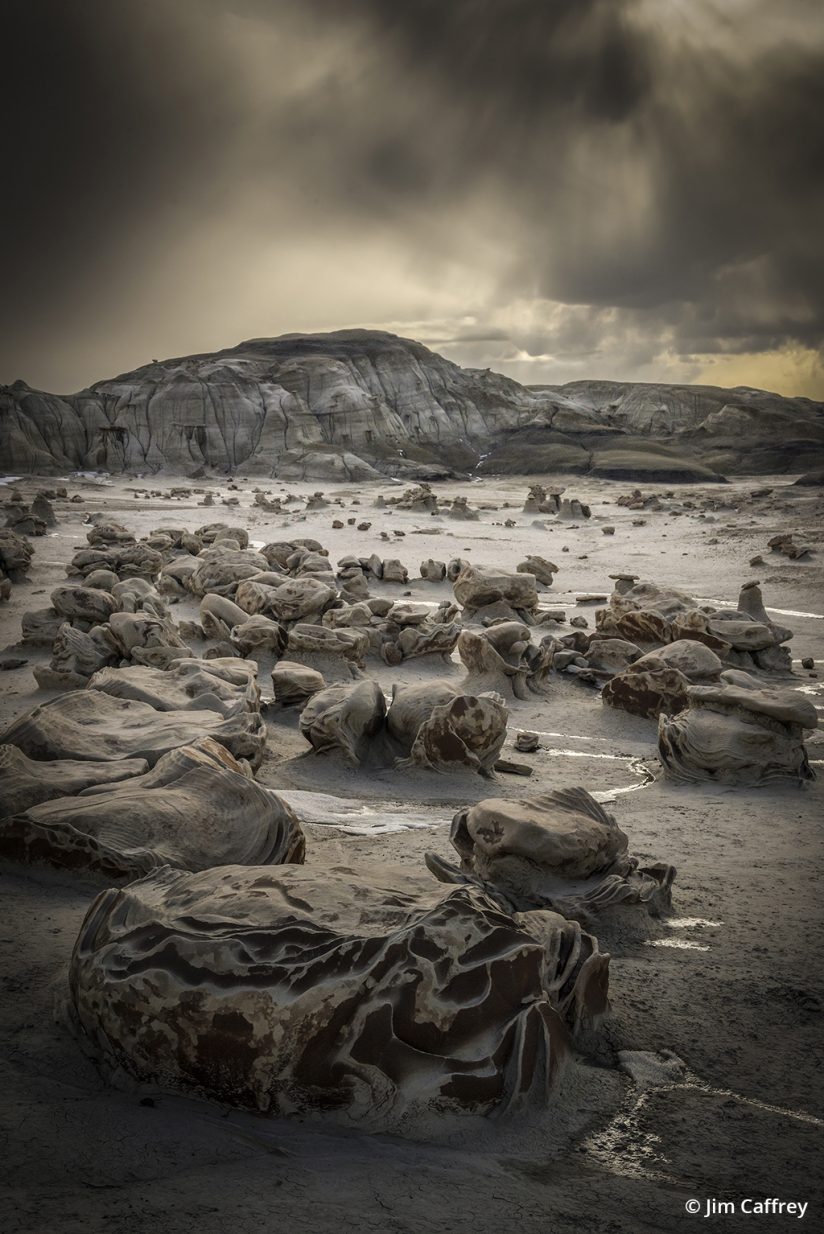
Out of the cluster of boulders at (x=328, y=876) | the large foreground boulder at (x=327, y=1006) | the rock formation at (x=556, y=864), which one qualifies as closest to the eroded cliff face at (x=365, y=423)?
the cluster of boulders at (x=328, y=876)

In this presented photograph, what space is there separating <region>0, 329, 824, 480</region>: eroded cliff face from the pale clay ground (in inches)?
1171

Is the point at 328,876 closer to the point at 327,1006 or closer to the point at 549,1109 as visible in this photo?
the point at 327,1006

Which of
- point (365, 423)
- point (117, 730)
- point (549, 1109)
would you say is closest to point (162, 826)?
point (117, 730)

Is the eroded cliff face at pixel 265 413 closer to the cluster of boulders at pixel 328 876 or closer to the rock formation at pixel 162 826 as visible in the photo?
the cluster of boulders at pixel 328 876

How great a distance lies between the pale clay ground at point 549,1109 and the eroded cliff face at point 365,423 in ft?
97.6

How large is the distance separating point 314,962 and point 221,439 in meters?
37.3

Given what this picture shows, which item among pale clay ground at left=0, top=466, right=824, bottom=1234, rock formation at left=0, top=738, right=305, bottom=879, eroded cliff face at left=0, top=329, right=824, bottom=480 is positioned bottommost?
pale clay ground at left=0, top=466, right=824, bottom=1234

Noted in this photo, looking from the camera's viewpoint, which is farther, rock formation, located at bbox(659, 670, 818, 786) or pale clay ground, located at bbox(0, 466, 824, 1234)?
rock formation, located at bbox(659, 670, 818, 786)

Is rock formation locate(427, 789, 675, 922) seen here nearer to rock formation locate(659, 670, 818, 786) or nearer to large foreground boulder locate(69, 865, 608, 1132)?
large foreground boulder locate(69, 865, 608, 1132)

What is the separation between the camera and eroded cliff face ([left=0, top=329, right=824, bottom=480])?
35.4 metres

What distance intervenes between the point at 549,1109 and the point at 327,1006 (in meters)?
0.54

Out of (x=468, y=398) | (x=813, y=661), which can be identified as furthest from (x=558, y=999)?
(x=468, y=398)

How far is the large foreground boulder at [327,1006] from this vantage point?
180cm

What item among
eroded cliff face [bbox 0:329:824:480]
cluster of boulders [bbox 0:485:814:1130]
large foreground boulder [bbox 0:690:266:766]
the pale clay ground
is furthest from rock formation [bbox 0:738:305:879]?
eroded cliff face [bbox 0:329:824:480]
